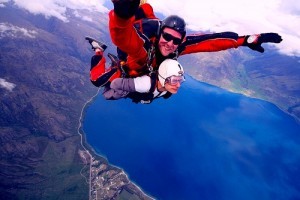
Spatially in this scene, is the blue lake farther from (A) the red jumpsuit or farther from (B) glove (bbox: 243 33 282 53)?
(B) glove (bbox: 243 33 282 53)

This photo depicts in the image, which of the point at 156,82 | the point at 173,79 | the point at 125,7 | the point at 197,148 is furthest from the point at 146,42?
the point at 197,148

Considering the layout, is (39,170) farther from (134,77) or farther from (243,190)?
(134,77)

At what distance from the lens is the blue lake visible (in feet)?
248

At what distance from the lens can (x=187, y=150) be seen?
86.7 meters

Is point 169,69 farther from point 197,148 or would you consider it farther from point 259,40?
point 197,148

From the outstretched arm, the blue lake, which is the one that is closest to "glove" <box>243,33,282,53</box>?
the outstretched arm

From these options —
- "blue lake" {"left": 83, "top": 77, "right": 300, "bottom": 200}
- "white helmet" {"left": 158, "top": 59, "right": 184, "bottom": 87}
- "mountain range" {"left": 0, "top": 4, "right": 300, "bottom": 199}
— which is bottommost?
"mountain range" {"left": 0, "top": 4, "right": 300, "bottom": 199}

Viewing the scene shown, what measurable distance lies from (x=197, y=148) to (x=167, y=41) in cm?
8827

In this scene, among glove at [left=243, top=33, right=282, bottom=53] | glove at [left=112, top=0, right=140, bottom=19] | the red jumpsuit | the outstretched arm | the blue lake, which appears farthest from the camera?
the blue lake

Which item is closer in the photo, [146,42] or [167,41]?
[146,42]

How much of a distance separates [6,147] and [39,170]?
27840 millimetres

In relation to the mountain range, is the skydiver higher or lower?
higher

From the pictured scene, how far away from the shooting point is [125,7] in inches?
74.2

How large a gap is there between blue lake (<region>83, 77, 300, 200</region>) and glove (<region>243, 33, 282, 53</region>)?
230 feet
